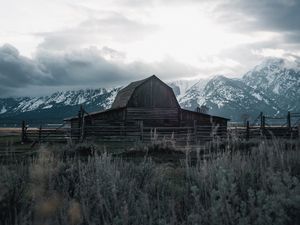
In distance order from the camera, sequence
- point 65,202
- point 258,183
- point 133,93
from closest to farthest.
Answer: point 65,202
point 258,183
point 133,93

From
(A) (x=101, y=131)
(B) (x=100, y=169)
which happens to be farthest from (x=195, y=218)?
(A) (x=101, y=131)

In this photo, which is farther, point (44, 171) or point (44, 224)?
point (44, 171)

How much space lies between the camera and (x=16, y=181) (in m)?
5.59

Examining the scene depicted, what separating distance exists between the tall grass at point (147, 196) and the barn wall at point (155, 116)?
99.5ft

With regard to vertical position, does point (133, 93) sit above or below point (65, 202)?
above

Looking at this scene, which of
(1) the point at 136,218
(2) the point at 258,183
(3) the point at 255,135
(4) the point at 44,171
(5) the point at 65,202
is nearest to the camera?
(1) the point at 136,218

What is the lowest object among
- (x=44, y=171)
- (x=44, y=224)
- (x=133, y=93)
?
(x=44, y=224)

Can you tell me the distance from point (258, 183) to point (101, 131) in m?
26.8

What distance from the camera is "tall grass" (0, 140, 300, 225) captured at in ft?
13.4

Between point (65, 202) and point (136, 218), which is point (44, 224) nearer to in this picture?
point (65, 202)

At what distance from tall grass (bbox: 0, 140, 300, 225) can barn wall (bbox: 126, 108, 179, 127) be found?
3032cm

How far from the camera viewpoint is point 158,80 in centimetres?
3994

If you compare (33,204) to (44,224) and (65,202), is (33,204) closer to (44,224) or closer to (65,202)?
(65,202)

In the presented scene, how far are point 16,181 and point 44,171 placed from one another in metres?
0.74
